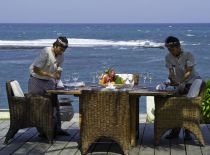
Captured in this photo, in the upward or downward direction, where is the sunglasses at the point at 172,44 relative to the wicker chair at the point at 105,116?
upward

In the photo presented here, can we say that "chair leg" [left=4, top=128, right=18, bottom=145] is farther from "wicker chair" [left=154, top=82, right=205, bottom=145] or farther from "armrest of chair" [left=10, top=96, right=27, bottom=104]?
"wicker chair" [left=154, top=82, right=205, bottom=145]

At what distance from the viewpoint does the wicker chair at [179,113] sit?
673 centimetres

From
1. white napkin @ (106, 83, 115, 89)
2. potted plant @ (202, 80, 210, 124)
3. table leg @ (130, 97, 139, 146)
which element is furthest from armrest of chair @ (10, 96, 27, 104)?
potted plant @ (202, 80, 210, 124)

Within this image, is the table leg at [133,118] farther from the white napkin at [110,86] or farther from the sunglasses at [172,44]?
the sunglasses at [172,44]

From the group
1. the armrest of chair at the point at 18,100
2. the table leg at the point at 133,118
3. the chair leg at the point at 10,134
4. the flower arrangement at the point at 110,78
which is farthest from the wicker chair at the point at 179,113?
the chair leg at the point at 10,134

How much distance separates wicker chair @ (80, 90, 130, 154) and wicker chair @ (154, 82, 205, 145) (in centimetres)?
51

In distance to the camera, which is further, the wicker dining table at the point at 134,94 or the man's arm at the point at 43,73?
the man's arm at the point at 43,73

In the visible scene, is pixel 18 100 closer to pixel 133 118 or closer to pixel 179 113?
pixel 133 118

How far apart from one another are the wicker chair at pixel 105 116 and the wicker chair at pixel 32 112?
0.60m

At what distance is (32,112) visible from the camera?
698 centimetres

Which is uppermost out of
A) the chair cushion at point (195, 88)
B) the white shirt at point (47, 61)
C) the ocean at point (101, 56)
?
the white shirt at point (47, 61)

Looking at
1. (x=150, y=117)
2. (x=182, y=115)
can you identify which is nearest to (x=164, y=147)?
Result: (x=182, y=115)

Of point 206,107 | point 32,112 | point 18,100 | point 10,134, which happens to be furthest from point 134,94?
point 206,107

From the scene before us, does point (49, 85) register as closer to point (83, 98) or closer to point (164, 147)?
point (83, 98)
